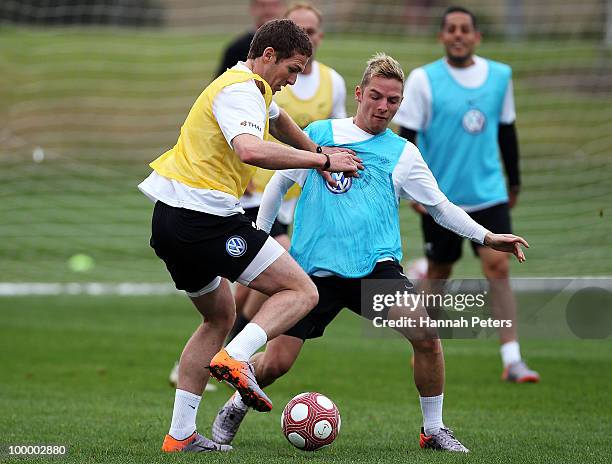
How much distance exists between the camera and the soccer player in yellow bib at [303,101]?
8.13m

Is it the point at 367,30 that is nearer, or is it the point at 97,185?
the point at 367,30

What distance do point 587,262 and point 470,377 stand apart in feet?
13.5

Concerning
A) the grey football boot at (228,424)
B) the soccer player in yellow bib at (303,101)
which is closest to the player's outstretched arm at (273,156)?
the grey football boot at (228,424)

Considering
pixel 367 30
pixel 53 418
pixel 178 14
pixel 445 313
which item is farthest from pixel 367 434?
pixel 178 14

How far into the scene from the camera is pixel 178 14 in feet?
66.5

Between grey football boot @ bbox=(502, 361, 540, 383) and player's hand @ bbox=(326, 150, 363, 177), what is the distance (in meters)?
3.62

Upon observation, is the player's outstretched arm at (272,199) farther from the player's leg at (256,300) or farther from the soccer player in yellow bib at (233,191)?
the player's leg at (256,300)

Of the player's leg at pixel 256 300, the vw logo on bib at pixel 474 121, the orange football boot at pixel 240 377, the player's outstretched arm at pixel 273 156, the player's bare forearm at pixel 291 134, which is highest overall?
the player's outstretched arm at pixel 273 156

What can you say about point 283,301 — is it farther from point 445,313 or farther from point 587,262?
point 587,262

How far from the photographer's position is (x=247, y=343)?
507 centimetres

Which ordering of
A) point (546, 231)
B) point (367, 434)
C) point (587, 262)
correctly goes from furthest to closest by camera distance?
point (546, 231) < point (587, 262) < point (367, 434)

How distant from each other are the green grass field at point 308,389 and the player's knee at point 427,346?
53 cm

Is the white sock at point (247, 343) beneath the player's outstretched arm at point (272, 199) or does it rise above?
A: beneath

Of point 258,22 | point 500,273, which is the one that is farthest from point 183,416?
point 258,22
